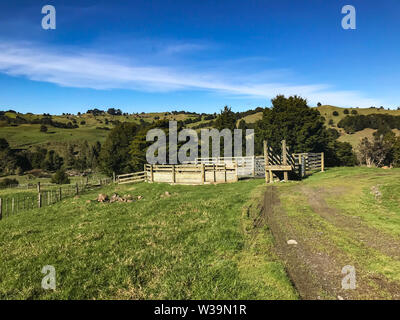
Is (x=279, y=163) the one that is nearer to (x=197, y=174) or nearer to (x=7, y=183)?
(x=197, y=174)

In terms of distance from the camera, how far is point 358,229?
305 inches

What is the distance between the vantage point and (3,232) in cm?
1034

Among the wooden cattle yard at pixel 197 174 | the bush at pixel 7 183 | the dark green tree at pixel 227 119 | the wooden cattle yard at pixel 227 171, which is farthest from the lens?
the bush at pixel 7 183

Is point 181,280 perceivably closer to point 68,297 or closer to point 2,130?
point 68,297

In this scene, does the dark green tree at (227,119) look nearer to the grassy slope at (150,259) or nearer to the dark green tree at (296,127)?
the dark green tree at (296,127)

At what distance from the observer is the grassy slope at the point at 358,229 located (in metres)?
4.95

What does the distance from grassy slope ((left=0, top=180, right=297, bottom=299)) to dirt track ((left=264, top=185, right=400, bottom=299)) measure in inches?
16.1

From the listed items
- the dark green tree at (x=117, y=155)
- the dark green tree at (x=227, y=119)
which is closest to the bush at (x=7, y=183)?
the dark green tree at (x=117, y=155)

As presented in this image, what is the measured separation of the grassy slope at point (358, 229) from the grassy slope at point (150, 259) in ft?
4.68

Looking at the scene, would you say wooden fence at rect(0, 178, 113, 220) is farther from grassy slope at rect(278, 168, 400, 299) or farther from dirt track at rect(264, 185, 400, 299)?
grassy slope at rect(278, 168, 400, 299)

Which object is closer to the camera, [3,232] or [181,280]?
[181,280]

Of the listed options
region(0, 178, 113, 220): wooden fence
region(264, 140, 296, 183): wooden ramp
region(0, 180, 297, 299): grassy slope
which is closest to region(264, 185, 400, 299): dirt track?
region(0, 180, 297, 299): grassy slope
